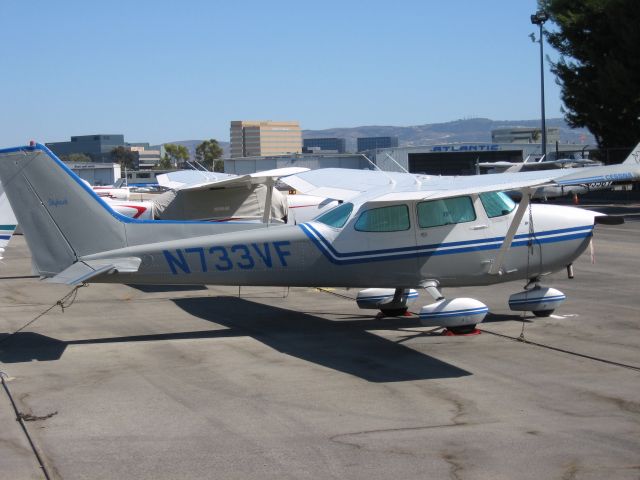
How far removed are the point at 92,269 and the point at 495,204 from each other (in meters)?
5.62

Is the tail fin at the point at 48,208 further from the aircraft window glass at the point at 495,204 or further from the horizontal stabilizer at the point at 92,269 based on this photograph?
the aircraft window glass at the point at 495,204

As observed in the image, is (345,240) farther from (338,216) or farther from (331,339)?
(331,339)

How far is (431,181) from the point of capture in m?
12.0

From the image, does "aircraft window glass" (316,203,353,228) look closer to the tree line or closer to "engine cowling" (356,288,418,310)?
"engine cowling" (356,288,418,310)

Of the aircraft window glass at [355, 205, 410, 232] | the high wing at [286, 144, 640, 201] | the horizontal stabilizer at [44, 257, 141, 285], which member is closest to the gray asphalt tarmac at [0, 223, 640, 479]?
the horizontal stabilizer at [44, 257, 141, 285]

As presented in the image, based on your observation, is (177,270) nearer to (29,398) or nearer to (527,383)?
(29,398)

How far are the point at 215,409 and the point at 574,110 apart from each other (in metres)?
48.0

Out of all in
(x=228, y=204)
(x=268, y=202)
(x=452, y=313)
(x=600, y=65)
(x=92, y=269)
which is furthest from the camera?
(x=600, y=65)

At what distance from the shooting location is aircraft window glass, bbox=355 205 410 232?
11297mm

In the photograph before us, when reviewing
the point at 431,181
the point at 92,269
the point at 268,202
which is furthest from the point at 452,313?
the point at 268,202

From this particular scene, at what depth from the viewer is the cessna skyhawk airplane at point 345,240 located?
35.2ft

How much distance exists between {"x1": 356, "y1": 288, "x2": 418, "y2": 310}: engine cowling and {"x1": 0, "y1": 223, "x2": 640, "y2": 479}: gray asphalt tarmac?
0.23 m

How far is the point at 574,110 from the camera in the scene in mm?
A: 51562

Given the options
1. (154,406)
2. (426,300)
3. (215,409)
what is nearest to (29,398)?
(154,406)
